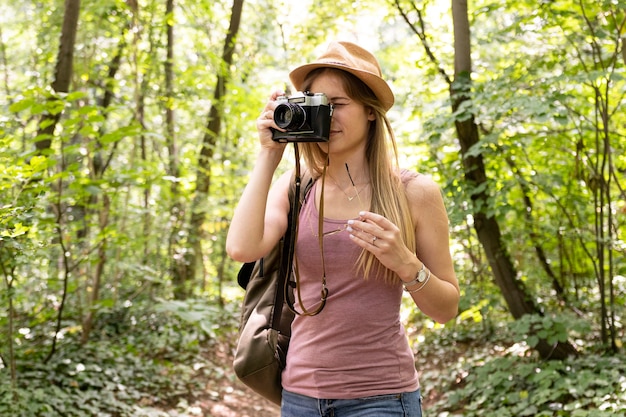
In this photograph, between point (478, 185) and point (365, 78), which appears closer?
point (365, 78)

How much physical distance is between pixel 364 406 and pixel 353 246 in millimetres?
407

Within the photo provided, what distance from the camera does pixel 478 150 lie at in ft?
13.6

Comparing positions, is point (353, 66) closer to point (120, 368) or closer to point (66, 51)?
point (66, 51)

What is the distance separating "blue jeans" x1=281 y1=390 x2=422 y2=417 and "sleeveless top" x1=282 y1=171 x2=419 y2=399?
0.05 ft

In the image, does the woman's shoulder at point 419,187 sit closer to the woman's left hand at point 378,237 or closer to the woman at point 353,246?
the woman at point 353,246

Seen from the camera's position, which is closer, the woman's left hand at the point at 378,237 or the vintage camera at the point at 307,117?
the woman's left hand at the point at 378,237

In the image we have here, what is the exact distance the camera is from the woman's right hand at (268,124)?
1.76m

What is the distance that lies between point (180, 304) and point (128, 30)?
3.19 meters

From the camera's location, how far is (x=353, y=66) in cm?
175

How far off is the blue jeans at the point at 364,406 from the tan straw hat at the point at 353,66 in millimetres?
822

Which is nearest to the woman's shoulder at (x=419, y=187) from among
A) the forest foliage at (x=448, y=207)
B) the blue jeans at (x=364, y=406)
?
the blue jeans at (x=364, y=406)

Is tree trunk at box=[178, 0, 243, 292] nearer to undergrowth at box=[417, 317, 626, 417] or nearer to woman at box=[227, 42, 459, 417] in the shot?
undergrowth at box=[417, 317, 626, 417]

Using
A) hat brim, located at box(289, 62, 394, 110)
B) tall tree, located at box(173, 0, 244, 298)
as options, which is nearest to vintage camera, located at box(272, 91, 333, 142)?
hat brim, located at box(289, 62, 394, 110)

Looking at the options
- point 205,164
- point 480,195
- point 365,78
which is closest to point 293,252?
point 365,78
